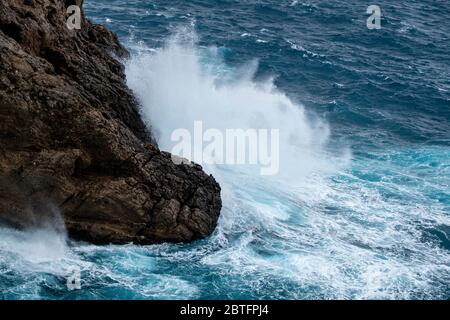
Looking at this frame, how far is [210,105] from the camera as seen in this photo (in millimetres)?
43969

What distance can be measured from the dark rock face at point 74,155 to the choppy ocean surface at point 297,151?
1079 millimetres

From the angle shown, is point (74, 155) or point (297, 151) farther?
point (297, 151)

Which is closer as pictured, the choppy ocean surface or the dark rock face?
the dark rock face

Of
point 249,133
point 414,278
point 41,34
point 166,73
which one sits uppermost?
point 41,34

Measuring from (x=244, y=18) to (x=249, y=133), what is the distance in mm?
27618

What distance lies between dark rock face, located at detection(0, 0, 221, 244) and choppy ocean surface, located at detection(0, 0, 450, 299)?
108 cm

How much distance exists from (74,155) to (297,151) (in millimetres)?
20545

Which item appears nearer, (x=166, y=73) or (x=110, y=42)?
(x=110, y=42)

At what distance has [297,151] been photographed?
43031 mm

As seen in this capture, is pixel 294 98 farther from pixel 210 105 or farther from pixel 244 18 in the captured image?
pixel 244 18

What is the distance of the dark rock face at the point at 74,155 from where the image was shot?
25297 mm

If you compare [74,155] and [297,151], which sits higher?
[74,155]

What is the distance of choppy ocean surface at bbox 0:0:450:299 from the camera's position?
1040 inches
